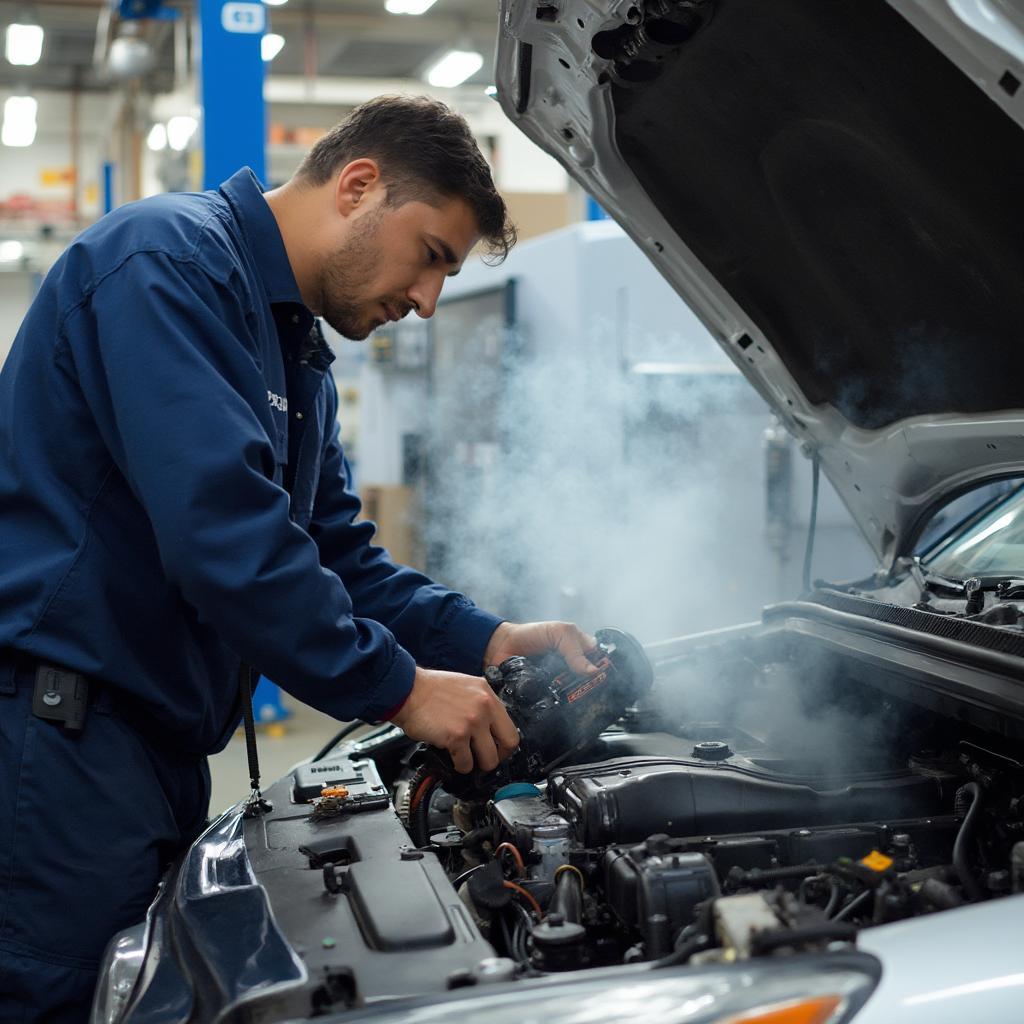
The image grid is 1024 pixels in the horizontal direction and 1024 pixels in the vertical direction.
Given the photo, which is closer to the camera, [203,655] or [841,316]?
[203,655]

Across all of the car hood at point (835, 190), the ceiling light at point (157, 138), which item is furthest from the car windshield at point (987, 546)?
the ceiling light at point (157, 138)

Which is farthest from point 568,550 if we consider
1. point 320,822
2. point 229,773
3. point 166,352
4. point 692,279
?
point 166,352

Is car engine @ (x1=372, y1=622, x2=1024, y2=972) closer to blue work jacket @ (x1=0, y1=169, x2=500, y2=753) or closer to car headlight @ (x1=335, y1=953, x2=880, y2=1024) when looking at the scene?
car headlight @ (x1=335, y1=953, x2=880, y2=1024)

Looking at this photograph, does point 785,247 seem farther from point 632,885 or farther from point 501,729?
point 632,885

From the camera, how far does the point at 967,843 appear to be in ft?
5.11

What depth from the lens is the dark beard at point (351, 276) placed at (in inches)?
70.1

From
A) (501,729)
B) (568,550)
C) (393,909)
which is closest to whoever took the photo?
(393,909)

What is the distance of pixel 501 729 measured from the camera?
1729 mm

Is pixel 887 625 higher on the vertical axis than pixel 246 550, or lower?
lower

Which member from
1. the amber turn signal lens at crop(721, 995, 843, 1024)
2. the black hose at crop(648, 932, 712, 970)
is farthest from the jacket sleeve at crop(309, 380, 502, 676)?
the amber turn signal lens at crop(721, 995, 843, 1024)

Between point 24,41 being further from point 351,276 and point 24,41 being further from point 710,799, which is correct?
point 710,799

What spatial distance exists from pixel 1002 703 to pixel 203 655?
3.82ft

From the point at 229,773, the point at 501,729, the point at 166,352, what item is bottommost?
the point at 229,773

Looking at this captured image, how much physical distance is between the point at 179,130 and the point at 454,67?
303cm
